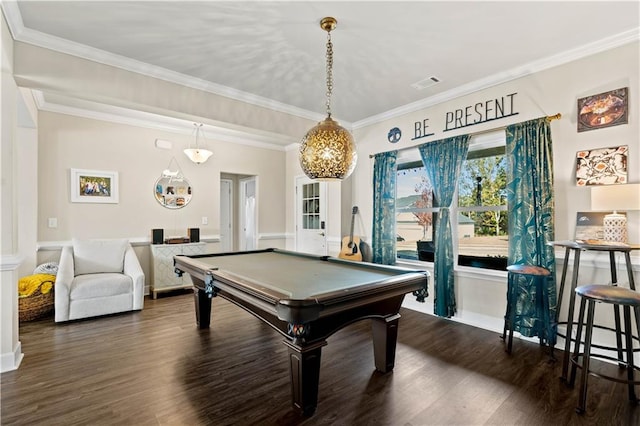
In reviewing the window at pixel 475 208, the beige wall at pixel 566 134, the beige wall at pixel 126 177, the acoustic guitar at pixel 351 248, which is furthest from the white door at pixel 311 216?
the beige wall at pixel 566 134

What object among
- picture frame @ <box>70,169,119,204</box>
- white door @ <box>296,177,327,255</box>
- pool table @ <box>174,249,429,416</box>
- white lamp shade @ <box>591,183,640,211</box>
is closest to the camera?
pool table @ <box>174,249,429,416</box>

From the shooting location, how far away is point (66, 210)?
14.3 ft

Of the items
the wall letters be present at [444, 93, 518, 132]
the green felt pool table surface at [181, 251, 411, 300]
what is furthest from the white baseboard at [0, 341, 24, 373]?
the wall letters be present at [444, 93, 518, 132]

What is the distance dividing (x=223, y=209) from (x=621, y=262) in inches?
266

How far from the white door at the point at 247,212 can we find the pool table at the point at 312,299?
3.82 m

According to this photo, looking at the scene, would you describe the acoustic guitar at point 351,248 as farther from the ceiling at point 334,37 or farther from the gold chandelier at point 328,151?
the gold chandelier at point 328,151

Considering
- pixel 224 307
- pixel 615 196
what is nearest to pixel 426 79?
pixel 615 196

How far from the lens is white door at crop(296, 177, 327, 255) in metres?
5.53

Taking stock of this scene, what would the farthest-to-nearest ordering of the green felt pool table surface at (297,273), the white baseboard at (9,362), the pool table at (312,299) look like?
the white baseboard at (9,362) < the green felt pool table surface at (297,273) < the pool table at (312,299)

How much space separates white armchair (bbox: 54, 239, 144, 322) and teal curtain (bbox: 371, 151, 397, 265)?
323cm

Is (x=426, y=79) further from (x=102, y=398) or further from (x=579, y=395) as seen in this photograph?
(x=102, y=398)

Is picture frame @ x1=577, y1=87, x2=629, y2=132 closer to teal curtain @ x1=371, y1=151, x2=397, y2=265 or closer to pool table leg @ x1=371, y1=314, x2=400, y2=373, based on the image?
teal curtain @ x1=371, y1=151, x2=397, y2=265

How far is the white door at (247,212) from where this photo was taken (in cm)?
683

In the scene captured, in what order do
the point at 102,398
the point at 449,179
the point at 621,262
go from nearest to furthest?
the point at 102,398 < the point at 621,262 < the point at 449,179
